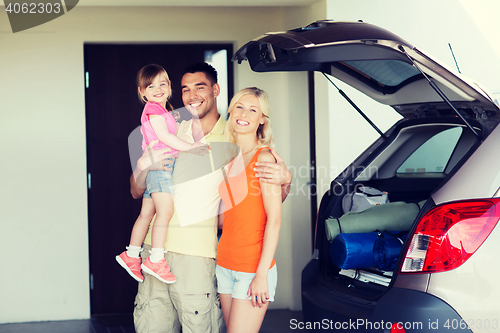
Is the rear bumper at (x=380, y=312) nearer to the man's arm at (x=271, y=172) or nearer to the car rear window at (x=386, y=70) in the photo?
the man's arm at (x=271, y=172)

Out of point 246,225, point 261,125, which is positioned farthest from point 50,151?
point 246,225

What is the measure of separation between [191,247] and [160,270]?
0.19 m

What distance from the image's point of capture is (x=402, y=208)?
8.25 ft

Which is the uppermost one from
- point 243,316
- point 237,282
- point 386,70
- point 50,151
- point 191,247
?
point 386,70

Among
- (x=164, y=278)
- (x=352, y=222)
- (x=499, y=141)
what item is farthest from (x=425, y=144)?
(x=164, y=278)

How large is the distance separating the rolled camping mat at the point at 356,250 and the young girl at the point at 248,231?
0.40m

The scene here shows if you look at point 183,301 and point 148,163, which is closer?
point 183,301

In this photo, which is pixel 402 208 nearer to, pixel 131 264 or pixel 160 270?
pixel 160 270

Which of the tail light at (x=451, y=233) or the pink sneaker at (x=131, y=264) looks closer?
the tail light at (x=451, y=233)

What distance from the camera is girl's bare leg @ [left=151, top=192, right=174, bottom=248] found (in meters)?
2.38

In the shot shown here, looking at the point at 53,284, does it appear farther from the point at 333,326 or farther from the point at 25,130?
the point at 333,326

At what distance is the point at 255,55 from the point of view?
2377mm

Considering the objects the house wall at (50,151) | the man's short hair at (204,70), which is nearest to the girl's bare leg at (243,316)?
the man's short hair at (204,70)

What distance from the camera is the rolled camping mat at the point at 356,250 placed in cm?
228
